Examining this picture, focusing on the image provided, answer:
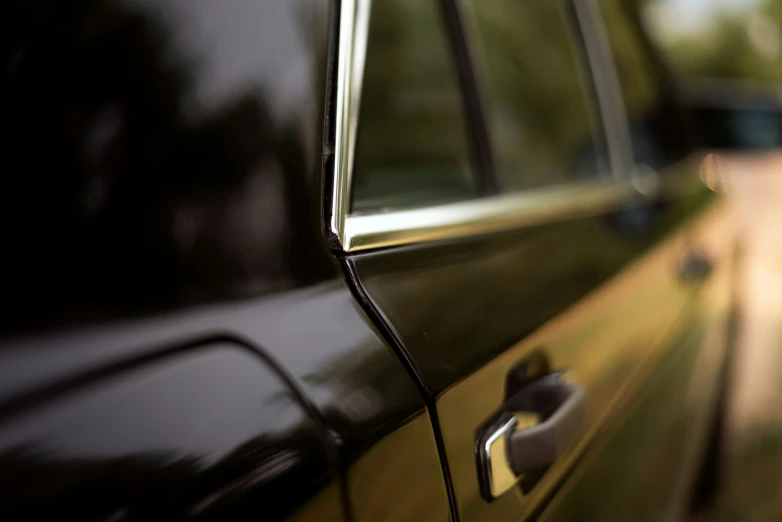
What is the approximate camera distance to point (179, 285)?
2.63 feet

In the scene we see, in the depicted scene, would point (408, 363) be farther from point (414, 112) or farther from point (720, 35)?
point (720, 35)

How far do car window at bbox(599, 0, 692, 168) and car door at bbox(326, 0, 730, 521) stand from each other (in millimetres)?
130

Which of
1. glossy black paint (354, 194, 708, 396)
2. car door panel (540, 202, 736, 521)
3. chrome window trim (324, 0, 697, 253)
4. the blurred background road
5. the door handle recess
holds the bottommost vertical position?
the blurred background road

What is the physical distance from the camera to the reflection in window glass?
1686 cm

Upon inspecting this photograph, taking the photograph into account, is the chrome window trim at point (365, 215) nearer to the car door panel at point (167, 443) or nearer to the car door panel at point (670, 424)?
the car door panel at point (167, 443)

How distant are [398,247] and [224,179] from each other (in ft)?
1.09

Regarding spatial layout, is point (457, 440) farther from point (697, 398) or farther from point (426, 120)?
point (697, 398)

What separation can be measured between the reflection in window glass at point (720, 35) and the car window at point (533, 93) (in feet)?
52.1

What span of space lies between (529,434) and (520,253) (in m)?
0.36

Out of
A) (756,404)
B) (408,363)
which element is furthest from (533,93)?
(756,404)

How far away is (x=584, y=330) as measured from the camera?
1.51 meters

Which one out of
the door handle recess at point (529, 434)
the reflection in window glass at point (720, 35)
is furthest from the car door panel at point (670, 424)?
the reflection in window glass at point (720, 35)

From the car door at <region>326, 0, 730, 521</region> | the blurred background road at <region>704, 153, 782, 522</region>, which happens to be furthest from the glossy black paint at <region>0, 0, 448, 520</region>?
the blurred background road at <region>704, 153, 782, 522</region>

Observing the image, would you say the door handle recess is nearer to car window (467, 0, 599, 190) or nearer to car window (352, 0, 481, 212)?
car window (352, 0, 481, 212)
